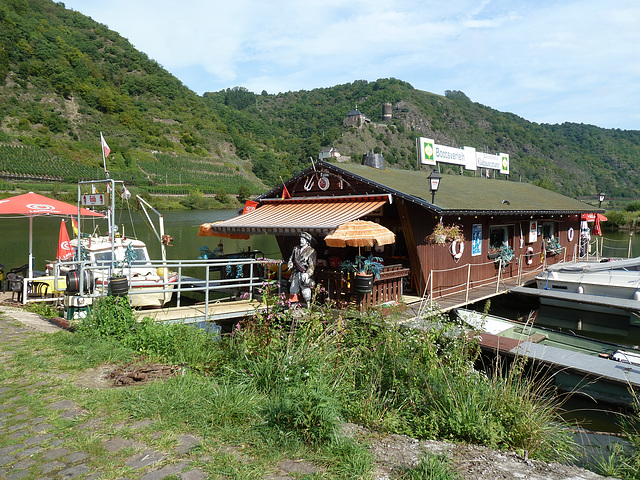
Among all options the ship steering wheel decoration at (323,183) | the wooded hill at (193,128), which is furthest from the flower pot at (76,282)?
the wooded hill at (193,128)

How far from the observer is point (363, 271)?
9.52 meters

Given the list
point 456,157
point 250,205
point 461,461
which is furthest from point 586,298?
point 461,461

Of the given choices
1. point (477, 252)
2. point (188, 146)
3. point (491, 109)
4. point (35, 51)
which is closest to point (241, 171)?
point (188, 146)

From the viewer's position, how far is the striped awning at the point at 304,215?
34.0 feet

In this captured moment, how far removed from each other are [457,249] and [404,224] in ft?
7.55

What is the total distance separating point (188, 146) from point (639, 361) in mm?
102822

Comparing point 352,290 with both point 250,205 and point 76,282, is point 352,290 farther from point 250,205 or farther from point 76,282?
point 250,205

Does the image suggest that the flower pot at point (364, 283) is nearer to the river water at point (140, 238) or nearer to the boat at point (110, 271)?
the boat at point (110, 271)

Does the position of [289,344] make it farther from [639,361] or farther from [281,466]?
[639,361]

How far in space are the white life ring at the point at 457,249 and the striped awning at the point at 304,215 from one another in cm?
254

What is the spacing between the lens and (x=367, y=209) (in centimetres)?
1089

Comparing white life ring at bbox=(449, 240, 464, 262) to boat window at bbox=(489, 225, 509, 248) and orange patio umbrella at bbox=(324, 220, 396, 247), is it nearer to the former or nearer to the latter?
boat window at bbox=(489, 225, 509, 248)

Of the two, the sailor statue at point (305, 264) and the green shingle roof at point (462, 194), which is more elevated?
the green shingle roof at point (462, 194)

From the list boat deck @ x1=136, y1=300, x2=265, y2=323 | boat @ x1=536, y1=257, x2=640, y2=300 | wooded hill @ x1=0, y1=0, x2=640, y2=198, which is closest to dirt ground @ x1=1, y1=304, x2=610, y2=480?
boat deck @ x1=136, y1=300, x2=265, y2=323
